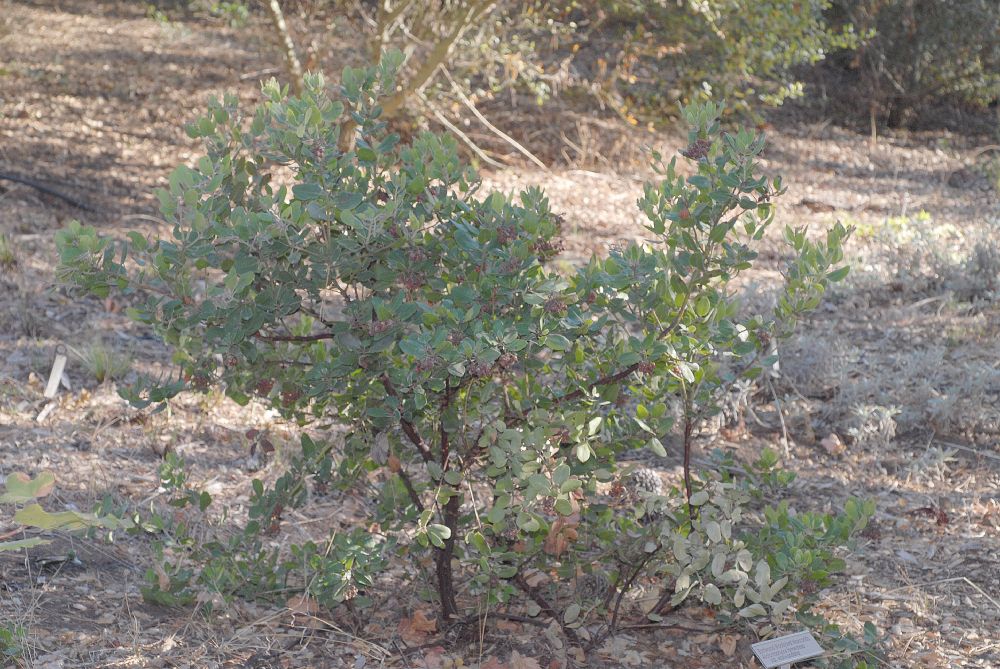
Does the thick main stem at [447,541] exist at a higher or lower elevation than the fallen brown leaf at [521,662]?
higher

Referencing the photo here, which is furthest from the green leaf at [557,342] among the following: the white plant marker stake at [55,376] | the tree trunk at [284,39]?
the tree trunk at [284,39]

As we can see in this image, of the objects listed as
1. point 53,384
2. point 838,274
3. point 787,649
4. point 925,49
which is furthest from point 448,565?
point 925,49

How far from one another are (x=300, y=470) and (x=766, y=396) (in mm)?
2361

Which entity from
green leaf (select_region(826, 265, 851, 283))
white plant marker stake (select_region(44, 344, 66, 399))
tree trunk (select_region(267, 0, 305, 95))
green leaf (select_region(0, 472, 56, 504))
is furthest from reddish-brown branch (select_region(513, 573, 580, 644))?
tree trunk (select_region(267, 0, 305, 95))

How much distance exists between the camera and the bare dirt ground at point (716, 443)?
252 cm

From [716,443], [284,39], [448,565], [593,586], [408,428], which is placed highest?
[284,39]

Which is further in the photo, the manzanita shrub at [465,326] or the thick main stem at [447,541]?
the thick main stem at [447,541]

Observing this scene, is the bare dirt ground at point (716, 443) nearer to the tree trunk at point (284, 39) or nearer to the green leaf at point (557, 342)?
the green leaf at point (557, 342)

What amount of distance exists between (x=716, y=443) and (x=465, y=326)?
2.02 metres

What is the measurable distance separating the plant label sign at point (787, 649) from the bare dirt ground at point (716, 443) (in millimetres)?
181

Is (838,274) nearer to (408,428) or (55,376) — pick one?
(408,428)

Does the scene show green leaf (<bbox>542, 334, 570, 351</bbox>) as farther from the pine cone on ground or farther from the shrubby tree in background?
the shrubby tree in background

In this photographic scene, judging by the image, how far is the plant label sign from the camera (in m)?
2.34

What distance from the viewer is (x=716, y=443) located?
3.83 meters
